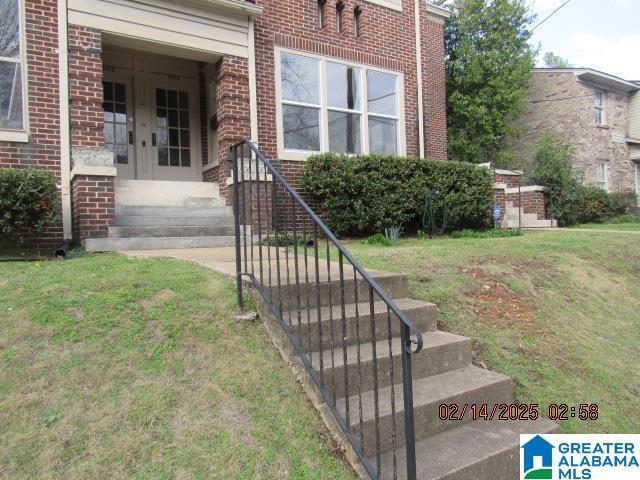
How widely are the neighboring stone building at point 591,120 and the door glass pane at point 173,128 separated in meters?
14.1

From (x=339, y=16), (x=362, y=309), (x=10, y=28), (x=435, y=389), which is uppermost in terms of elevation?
(x=339, y=16)

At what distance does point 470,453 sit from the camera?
95.2 inches

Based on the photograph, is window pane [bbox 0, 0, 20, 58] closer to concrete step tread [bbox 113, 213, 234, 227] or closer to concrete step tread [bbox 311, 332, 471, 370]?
concrete step tread [bbox 113, 213, 234, 227]

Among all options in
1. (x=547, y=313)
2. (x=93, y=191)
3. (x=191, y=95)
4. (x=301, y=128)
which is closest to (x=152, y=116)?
(x=191, y=95)

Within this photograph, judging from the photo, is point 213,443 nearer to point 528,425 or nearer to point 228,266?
point 528,425

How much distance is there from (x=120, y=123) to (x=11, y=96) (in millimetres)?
2268

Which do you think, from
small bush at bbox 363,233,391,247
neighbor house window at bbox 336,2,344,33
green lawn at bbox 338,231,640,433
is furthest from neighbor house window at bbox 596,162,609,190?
small bush at bbox 363,233,391,247

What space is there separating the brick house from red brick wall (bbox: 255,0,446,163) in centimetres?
3

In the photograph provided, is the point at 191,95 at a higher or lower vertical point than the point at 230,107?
higher

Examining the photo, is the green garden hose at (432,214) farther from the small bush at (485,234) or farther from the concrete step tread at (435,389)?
the concrete step tread at (435,389)

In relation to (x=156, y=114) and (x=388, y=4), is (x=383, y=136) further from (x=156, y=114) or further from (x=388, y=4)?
(x=156, y=114)

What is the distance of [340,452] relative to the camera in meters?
2.41

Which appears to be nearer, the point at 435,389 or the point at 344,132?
the point at 435,389

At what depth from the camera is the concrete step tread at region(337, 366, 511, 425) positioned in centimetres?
258
